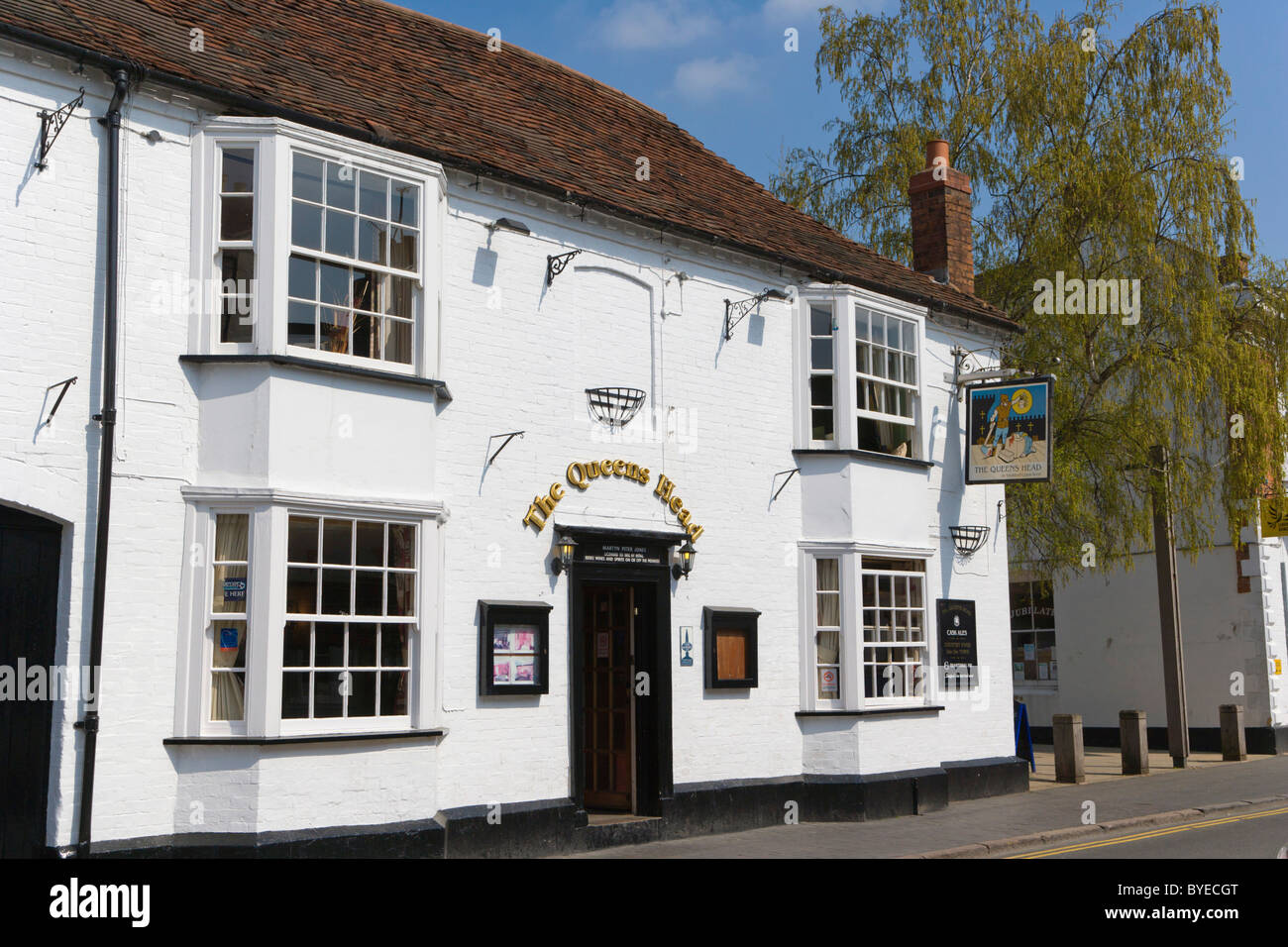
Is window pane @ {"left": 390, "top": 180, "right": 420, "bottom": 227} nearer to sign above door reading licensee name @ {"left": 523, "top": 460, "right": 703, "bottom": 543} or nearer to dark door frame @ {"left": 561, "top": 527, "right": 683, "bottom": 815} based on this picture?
sign above door reading licensee name @ {"left": 523, "top": 460, "right": 703, "bottom": 543}

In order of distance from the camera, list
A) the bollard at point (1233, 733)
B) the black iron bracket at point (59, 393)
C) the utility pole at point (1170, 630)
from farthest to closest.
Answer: the bollard at point (1233, 733) < the utility pole at point (1170, 630) < the black iron bracket at point (59, 393)

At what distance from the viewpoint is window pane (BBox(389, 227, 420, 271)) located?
10.9 metres

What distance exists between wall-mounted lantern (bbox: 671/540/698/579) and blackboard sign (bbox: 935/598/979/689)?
4.31 m

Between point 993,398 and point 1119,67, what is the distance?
7.99 meters

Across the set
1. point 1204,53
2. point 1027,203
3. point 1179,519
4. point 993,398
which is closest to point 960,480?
point 993,398

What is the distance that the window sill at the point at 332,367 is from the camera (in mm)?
9738

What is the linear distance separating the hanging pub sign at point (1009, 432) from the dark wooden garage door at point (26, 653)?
11343mm

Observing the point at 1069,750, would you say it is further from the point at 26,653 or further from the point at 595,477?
the point at 26,653

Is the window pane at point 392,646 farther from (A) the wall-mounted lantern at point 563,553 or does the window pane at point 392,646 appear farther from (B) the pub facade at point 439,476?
(A) the wall-mounted lantern at point 563,553

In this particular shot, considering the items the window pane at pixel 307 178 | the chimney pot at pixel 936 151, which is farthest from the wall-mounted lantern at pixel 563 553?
the chimney pot at pixel 936 151

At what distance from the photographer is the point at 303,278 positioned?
34.0 feet

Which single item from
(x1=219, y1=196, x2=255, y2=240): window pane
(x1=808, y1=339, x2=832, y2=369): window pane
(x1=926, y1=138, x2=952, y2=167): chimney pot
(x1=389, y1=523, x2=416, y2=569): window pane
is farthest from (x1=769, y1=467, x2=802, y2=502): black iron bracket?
(x1=219, y1=196, x2=255, y2=240): window pane

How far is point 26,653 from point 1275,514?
2123cm

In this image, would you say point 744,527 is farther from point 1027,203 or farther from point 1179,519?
point 1179,519
